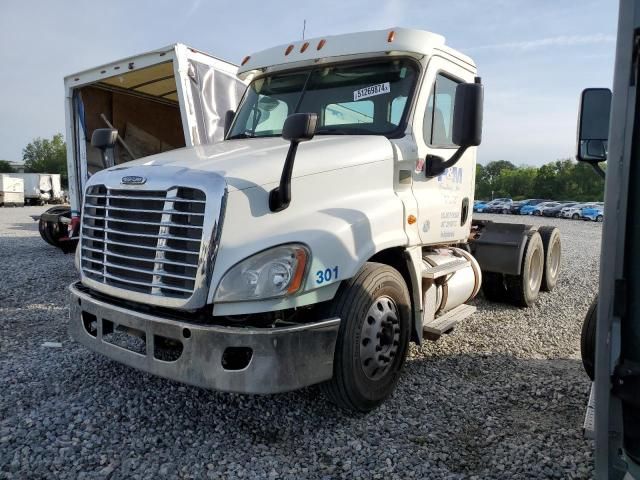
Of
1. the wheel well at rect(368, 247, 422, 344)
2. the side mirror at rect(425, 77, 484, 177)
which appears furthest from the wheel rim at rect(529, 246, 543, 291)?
the side mirror at rect(425, 77, 484, 177)

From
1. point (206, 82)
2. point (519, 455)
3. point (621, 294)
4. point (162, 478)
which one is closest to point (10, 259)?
point (206, 82)

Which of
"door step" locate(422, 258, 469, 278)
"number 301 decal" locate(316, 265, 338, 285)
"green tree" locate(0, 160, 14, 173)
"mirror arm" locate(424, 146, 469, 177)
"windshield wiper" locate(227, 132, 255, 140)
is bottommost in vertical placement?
"door step" locate(422, 258, 469, 278)

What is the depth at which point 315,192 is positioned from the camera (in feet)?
10.6

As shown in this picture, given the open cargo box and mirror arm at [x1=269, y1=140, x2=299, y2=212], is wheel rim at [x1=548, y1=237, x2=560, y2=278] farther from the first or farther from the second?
mirror arm at [x1=269, y1=140, x2=299, y2=212]

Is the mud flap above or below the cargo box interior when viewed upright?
below

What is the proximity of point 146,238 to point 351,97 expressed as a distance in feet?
6.88

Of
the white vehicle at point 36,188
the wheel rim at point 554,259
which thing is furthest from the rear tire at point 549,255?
the white vehicle at point 36,188

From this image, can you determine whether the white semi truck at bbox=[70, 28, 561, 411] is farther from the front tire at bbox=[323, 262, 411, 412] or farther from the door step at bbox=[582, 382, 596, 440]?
the door step at bbox=[582, 382, 596, 440]

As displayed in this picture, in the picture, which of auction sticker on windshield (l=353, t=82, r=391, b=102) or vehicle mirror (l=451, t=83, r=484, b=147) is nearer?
vehicle mirror (l=451, t=83, r=484, b=147)

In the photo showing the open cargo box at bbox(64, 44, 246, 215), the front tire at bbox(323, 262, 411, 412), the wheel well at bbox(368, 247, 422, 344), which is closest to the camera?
the front tire at bbox(323, 262, 411, 412)

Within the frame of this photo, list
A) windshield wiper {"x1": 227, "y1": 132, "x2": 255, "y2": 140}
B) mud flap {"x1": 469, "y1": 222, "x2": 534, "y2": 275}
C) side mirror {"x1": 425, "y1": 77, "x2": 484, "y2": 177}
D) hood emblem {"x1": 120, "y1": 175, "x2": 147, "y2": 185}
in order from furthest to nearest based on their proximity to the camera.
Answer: mud flap {"x1": 469, "y1": 222, "x2": 534, "y2": 275}, windshield wiper {"x1": 227, "y1": 132, "x2": 255, "y2": 140}, side mirror {"x1": 425, "y1": 77, "x2": 484, "y2": 177}, hood emblem {"x1": 120, "y1": 175, "x2": 147, "y2": 185}

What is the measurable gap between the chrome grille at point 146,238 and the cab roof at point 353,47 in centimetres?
206

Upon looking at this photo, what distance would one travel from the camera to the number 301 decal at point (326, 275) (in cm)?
294

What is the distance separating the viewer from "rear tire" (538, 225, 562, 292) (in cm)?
741
